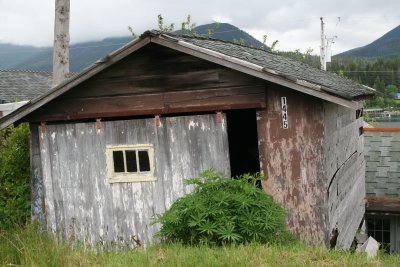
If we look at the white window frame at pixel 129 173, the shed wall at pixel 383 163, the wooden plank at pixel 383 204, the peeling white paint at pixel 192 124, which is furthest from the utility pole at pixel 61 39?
the shed wall at pixel 383 163

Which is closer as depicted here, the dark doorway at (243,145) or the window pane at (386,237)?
the dark doorway at (243,145)

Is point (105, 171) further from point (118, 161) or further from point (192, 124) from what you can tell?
point (192, 124)

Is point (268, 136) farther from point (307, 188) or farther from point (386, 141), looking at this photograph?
point (386, 141)

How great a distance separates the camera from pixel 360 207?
42.8 ft

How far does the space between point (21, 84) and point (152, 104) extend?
852 inches

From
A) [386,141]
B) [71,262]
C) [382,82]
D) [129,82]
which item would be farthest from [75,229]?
[382,82]

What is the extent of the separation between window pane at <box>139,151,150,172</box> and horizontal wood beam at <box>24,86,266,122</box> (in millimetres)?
699

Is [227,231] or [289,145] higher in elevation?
[289,145]

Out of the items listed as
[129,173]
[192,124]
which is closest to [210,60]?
[192,124]

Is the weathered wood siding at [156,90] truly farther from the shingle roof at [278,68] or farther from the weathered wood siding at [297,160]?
the weathered wood siding at [297,160]

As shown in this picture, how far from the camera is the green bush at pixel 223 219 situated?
6484mm

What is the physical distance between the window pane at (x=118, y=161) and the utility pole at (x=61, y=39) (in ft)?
15.8

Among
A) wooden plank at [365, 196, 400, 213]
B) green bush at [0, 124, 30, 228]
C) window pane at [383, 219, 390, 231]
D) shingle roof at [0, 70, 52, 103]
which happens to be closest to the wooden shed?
green bush at [0, 124, 30, 228]

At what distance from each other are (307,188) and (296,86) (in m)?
1.75
